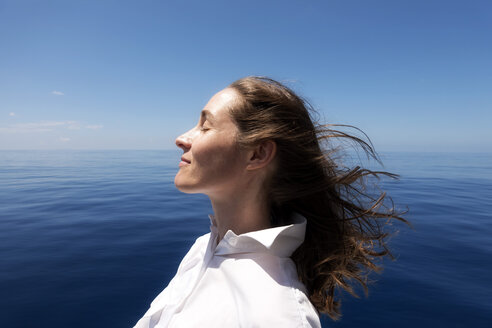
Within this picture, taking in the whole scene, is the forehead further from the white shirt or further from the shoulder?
the shoulder

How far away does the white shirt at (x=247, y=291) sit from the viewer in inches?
34.9

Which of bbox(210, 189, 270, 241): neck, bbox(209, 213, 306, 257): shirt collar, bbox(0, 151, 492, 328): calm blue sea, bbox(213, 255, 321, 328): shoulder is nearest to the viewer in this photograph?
bbox(213, 255, 321, 328): shoulder

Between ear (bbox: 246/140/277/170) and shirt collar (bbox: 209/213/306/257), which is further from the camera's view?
ear (bbox: 246/140/277/170)

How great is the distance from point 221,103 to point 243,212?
0.59 metres

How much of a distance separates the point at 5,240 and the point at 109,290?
3110 mm

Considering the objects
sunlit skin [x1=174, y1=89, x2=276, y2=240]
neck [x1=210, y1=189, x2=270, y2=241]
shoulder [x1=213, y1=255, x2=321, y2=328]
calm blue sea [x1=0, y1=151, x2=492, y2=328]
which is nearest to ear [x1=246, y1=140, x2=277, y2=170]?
sunlit skin [x1=174, y1=89, x2=276, y2=240]

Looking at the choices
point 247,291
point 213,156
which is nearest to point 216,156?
point 213,156

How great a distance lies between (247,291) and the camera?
3.09 feet

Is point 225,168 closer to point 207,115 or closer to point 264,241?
point 207,115

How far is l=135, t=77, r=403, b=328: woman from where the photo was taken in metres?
1.14

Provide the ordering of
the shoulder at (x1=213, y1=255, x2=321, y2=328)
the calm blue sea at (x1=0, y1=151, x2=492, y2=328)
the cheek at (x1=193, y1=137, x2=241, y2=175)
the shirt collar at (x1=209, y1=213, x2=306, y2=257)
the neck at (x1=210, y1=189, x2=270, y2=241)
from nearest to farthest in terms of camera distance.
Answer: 1. the shoulder at (x1=213, y1=255, x2=321, y2=328)
2. the shirt collar at (x1=209, y1=213, x2=306, y2=257)
3. the cheek at (x1=193, y1=137, x2=241, y2=175)
4. the neck at (x1=210, y1=189, x2=270, y2=241)
5. the calm blue sea at (x1=0, y1=151, x2=492, y2=328)

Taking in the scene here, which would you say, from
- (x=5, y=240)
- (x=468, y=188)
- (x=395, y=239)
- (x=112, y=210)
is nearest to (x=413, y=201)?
(x=395, y=239)

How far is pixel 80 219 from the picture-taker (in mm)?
5891

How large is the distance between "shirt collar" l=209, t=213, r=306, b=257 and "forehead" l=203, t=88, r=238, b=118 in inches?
23.9
